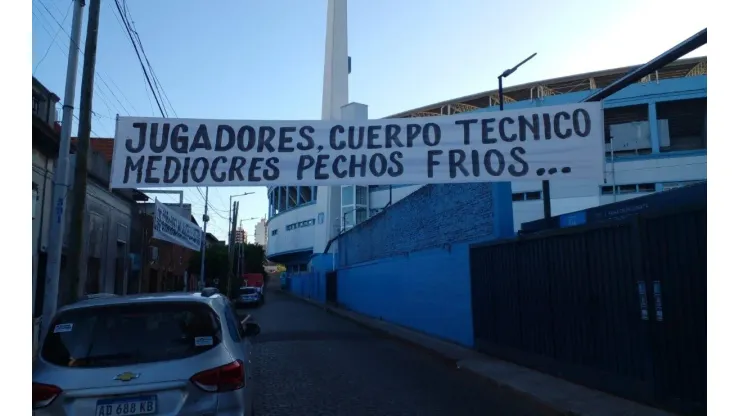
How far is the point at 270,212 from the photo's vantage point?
92188mm

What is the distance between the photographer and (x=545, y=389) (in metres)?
8.55

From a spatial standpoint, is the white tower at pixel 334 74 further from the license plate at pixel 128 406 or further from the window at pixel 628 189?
the license plate at pixel 128 406

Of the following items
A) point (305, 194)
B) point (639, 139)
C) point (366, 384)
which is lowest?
point (366, 384)

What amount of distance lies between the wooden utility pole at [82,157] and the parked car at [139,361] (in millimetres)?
5085

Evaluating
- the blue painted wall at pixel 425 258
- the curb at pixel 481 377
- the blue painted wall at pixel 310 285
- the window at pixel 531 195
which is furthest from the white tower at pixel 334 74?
the curb at pixel 481 377

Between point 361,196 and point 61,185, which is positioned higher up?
point 361,196

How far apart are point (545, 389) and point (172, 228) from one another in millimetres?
16496

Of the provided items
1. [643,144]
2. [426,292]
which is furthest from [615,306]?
[643,144]

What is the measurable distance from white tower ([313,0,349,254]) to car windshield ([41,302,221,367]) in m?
51.7

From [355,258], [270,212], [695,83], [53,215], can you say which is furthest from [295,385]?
[270,212]

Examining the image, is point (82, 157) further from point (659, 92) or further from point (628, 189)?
point (659, 92)

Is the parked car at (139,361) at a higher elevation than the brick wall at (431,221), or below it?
below

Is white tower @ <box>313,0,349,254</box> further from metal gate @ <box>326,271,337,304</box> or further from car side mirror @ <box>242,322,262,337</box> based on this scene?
car side mirror @ <box>242,322,262,337</box>

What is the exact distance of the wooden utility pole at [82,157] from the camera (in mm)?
9289
